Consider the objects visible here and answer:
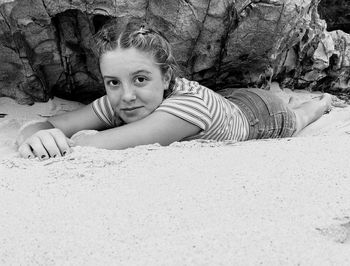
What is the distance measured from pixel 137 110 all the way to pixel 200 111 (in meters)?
0.35

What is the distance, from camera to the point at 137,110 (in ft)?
9.10

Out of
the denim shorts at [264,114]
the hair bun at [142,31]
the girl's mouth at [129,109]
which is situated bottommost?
the denim shorts at [264,114]

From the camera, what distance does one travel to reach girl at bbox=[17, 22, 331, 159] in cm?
253

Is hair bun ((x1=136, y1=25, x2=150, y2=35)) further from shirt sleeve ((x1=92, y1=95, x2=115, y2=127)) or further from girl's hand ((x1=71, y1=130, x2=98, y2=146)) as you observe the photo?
girl's hand ((x1=71, y1=130, x2=98, y2=146))

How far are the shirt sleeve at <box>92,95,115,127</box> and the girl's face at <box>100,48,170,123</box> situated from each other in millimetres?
308

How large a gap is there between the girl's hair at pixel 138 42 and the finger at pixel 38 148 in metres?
0.68

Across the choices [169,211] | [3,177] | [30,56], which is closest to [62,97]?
[30,56]

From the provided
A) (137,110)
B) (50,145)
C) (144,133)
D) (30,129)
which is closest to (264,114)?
(137,110)

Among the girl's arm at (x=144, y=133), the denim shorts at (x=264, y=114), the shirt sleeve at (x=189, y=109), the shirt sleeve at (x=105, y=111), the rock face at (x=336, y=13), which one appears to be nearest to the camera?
the girl's arm at (x=144, y=133)

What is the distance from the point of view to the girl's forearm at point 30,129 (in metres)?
2.82

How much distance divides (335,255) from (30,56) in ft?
8.55

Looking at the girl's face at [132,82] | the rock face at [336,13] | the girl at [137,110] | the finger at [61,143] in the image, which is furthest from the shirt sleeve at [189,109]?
the rock face at [336,13]

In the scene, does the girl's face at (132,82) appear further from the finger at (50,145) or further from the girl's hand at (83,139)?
the finger at (50,145)

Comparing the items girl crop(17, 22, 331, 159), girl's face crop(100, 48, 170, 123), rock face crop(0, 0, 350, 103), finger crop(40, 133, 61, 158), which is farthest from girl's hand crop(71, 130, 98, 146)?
rock face crop(0, 0, 350, 103)
